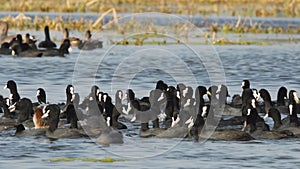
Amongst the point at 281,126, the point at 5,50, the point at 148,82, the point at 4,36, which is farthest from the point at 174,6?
the point at 281,126

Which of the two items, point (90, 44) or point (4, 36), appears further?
point (4, 36)

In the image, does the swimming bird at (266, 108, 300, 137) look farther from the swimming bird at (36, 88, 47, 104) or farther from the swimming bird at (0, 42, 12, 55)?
the swimming bird at (0, 42, 12, 55)

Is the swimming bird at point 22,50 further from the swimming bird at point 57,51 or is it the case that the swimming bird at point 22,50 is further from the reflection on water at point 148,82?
the reflection on water at point 148,82

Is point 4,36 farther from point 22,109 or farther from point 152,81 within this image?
point 22,109

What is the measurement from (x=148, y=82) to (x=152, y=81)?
0.40 m

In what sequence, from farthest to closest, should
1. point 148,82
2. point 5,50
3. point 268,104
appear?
point 5,50 < point 148,82 < point 268,104

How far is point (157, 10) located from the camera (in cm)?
5894

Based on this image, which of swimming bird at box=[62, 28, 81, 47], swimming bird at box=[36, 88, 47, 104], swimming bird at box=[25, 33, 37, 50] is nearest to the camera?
swimming bird at box=[36, 88, 47, 104]

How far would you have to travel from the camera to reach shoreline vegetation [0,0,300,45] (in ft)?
150

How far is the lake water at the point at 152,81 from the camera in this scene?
17109 mm

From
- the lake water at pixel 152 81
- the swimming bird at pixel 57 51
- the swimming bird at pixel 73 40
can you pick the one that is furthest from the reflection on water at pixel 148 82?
the swimming bird at pixel 73 40

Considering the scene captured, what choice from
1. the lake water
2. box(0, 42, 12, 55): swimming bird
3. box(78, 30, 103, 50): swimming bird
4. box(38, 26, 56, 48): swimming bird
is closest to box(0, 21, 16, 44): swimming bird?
box(38, 26, 56, 48): swimming bird

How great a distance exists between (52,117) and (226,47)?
23.7m

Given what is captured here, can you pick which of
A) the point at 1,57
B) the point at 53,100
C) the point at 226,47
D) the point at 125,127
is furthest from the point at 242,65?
the point at 125,127
